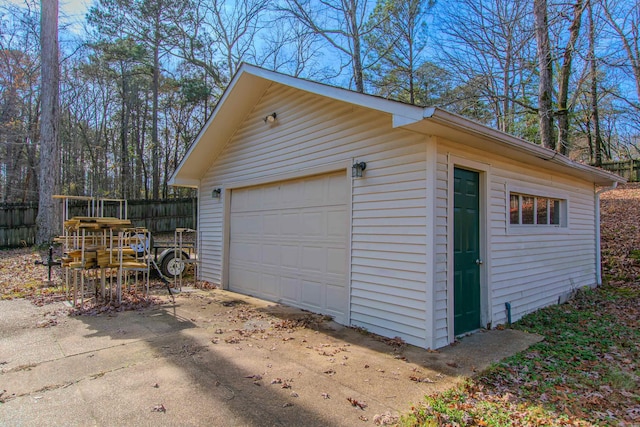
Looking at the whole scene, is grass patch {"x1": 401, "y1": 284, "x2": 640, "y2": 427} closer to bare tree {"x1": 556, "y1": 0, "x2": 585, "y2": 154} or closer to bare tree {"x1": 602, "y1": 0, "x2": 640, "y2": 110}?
bare tree {"x1": 602, "y1": 0, "x2": 640, "y2": 110}

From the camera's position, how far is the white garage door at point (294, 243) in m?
5.44

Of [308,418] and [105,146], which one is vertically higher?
[105,146]

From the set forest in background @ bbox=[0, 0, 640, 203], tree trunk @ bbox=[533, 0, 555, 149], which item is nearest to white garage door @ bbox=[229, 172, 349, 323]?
forest in background @ bbox=[0, 0, 640, 203]

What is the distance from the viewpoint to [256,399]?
297cm

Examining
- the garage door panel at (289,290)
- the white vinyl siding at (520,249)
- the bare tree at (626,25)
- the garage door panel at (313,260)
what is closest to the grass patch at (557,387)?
the white vinyl siding at (520,249)

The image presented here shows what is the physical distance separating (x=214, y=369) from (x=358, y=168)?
3080 mm

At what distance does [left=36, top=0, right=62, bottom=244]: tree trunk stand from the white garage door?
7927 mm

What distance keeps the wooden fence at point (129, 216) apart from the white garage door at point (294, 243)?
9613 mm

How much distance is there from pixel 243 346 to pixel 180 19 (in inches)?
694

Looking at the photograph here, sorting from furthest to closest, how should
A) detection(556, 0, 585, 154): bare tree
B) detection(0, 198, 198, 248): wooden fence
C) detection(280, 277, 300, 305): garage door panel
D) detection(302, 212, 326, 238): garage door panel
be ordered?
detection(0, 198, 198, 248): wooden fence, detection(556, 0, 585, 154): bare tree, detection(280, 277, 300, 305): garage door panel, detection(302, 212, 326, 238): garage door panel

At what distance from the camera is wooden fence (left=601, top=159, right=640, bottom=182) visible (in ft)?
53.3

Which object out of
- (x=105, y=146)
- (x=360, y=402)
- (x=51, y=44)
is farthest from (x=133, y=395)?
(x=105, y=146)

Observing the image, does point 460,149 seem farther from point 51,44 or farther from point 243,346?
point 51,44

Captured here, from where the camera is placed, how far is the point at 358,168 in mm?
4980
